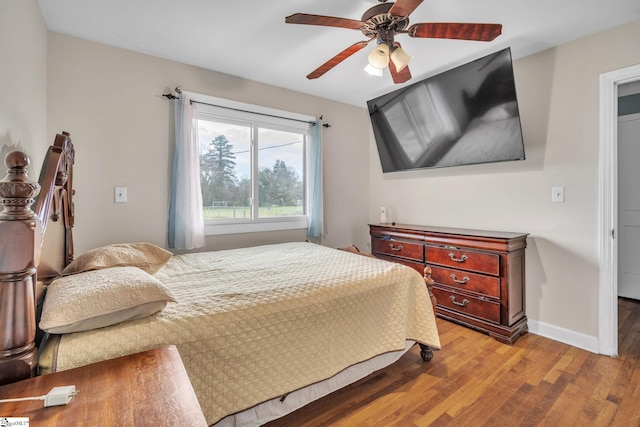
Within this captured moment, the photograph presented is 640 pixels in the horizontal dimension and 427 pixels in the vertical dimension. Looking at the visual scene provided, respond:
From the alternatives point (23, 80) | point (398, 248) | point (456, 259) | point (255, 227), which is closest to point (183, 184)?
point (255, 227)

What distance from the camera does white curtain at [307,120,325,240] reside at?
347 centimetres

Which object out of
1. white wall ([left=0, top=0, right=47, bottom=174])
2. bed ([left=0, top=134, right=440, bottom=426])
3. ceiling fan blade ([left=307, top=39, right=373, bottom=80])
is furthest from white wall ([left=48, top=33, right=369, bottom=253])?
ceiling fan blade ([left=307, top=39, right=373, bottom=80])

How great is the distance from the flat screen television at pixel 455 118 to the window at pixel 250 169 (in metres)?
1.04

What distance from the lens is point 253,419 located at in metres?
1.42

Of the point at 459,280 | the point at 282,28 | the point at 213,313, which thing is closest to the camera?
A: the point at 213,313

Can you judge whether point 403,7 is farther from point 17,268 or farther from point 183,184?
point 183,184

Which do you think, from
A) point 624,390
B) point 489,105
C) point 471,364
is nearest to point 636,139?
point 489,105

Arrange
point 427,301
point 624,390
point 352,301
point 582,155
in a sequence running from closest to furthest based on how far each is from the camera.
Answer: point 352,301 → point 624,390 → point 427,301 → point 582,155

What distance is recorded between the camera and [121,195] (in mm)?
2477

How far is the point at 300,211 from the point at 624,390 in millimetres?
2941

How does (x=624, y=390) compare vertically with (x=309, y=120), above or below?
below

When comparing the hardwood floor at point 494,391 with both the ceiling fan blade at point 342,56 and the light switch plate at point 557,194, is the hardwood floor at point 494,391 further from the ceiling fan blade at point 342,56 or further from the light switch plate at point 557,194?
the ceiling fan blade at point 342,56

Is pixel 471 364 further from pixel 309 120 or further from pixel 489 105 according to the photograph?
pixel 309 120

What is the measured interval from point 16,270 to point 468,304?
9.74 feet
